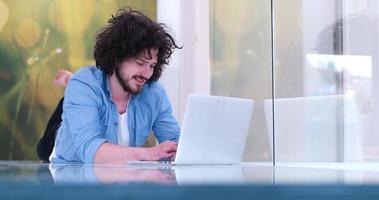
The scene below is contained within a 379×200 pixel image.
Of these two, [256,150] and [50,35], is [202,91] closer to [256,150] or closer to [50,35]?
[50,35]

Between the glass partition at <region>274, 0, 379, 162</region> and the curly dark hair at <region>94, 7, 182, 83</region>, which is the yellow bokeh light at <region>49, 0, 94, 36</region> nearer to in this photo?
the curly dark hair at <region>94, 7, 182, 83</region>

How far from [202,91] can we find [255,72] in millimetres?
967

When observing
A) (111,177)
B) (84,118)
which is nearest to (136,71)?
(84,118)

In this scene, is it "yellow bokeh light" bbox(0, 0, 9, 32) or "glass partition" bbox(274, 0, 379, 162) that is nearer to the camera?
"glass partition" bbox(274, 0, 379, 162)

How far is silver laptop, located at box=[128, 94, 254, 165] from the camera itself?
1229mm

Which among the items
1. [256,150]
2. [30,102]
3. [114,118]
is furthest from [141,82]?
[30,102]

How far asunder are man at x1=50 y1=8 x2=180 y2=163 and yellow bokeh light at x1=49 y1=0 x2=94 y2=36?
1.67m

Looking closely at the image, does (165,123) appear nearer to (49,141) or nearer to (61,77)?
(49,141)

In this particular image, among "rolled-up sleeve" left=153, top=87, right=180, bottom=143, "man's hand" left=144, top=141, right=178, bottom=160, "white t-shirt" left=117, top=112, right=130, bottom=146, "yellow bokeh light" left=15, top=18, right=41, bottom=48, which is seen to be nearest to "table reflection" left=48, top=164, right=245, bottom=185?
"man's hand" left=144, top=141, right=178, bottom=160

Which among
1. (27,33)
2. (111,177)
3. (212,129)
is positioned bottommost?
(212,129)

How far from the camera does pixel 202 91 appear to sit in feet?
9.96

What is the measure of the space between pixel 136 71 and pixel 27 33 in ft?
6.06

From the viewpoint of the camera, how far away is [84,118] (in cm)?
155

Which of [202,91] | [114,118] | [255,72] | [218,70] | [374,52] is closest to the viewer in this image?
[374,52]
